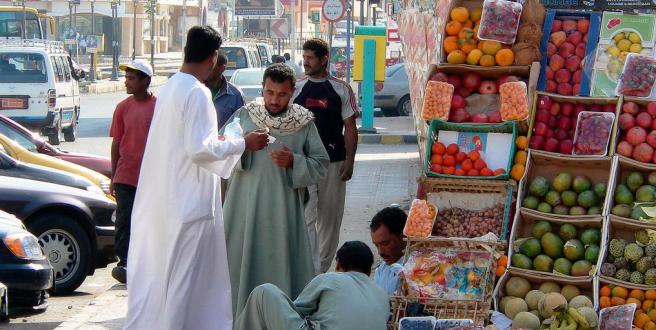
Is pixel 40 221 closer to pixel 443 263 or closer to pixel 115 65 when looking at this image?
pixel 443 263

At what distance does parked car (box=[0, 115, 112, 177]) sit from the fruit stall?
5746 mm

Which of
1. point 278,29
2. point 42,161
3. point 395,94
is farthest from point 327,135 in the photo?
point 278,29

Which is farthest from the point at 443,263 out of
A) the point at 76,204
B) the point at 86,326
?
the point at 76,204

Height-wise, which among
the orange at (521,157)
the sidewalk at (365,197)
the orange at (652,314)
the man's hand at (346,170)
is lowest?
the sidewalk at (365,197)

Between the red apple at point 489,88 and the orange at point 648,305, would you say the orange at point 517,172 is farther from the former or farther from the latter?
the orange at point 648,305

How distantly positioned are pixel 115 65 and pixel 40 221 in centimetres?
3783

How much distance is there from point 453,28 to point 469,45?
16 centimetres

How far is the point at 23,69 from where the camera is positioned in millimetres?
21672

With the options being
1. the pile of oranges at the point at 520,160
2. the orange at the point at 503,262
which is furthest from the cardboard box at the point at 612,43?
the orange at the point at 503,262

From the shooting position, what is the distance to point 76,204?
9.10 m

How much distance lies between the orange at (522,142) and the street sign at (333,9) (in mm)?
16496

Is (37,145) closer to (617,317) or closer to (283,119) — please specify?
(283,119)

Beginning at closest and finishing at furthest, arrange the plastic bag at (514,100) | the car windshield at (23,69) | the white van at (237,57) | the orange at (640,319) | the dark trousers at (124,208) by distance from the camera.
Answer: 1. the orange at (640,319)
2. the plastic bag at (514,100)
3. the dark trousers at (124,208)
4. the car windshield at (23,69)
5. the white van at (237,57)

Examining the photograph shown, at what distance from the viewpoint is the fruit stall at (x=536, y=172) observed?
6.33m
